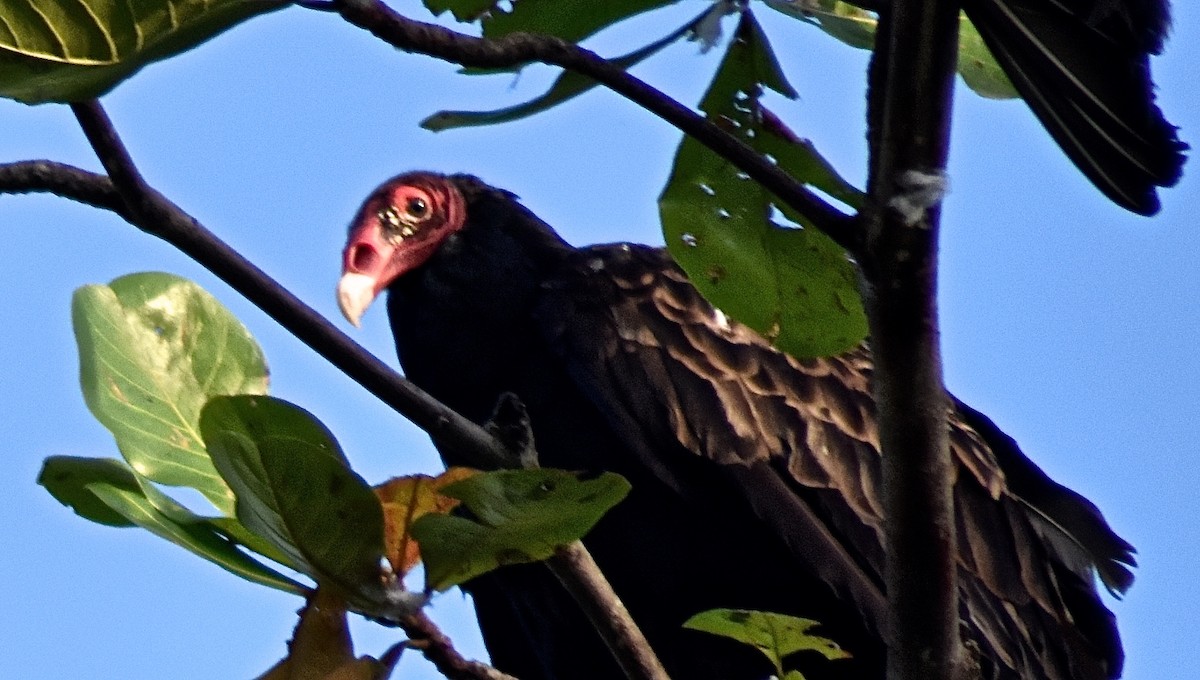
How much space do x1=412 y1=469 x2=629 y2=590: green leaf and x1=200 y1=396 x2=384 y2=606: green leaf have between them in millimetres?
82

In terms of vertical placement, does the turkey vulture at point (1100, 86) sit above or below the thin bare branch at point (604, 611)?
above

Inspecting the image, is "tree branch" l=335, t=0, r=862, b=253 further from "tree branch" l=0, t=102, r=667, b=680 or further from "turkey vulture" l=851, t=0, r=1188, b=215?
"tree branch" l=0, t=102, r=667, b=680

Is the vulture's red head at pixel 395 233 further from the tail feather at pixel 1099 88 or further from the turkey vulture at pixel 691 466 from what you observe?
the tail feather at pixel 1099 88

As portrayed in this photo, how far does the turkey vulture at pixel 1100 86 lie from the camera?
80.3 inches

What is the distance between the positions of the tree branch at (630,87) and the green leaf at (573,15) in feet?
1.72

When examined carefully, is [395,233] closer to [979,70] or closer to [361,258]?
[361,258]

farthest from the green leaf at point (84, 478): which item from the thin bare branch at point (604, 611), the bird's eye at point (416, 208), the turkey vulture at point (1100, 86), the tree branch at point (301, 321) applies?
the bird's eye at point (416, 208)

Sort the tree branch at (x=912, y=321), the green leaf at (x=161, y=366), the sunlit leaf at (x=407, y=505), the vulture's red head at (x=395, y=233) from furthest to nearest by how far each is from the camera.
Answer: the vulture's red head at (x=395, y=233)
the green leaf at (x=161, y=366)
the sunlit leaf at (x=407, y=505)
the tree branch at (x=912, y=321)

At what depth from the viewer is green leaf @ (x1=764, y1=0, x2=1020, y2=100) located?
2.80 metres

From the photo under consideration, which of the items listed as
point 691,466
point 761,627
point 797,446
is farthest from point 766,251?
point 797,446

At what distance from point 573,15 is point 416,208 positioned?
9.32 feet

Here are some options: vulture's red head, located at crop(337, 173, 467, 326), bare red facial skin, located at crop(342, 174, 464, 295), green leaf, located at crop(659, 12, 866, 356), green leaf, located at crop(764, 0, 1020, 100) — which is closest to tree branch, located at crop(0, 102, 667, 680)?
green leaf, located at crop(659, 12, 866, 356)

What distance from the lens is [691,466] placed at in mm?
4602

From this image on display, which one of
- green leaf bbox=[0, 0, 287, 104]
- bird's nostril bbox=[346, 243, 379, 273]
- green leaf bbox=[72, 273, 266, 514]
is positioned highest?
bird's nostril bbox=[346, 243, 379, 273]
